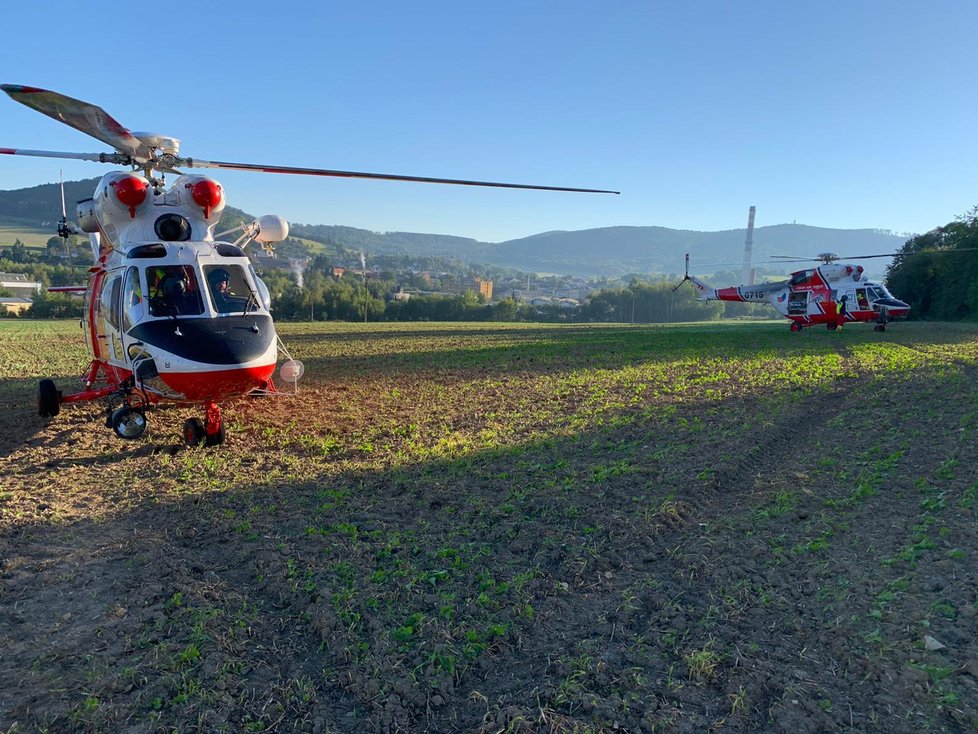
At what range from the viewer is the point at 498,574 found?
541cm

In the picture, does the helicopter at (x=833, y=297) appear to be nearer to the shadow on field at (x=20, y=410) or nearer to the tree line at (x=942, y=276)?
the tree line at (x=942, y=276)

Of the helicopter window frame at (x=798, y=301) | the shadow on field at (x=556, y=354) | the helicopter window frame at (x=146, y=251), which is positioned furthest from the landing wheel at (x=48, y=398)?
the helicopter window frame at (x=798, y=301)

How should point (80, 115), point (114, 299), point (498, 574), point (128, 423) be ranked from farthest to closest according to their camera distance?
point (114, 299) → point (128, 423) → point (80, 115) → point (498, 574)

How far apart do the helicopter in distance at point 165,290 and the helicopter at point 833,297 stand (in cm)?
2492

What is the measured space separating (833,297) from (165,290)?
29.8 metres

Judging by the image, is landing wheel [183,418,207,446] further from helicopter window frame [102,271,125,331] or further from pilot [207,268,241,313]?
helicopter window frame [102,271,125,331]

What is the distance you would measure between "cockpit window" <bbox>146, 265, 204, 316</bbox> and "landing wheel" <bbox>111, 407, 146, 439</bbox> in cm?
165

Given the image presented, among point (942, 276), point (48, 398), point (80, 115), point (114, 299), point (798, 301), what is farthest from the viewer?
point (942, 276)

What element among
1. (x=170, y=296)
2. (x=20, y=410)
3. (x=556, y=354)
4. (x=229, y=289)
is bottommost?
(x=20, y=410)

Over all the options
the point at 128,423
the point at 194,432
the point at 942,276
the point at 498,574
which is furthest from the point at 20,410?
the point at 942,276

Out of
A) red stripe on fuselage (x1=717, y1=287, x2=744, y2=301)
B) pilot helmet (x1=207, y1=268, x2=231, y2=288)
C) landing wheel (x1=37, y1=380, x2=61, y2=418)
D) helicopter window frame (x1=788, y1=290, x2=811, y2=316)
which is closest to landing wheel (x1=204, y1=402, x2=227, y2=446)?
pilot helmet (x1=207, y1=268, x2=231, y2=288)

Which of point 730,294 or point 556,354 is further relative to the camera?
point 730,294

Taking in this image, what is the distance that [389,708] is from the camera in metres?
3.70

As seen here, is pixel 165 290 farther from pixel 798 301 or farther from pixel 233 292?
pixel 798 301
